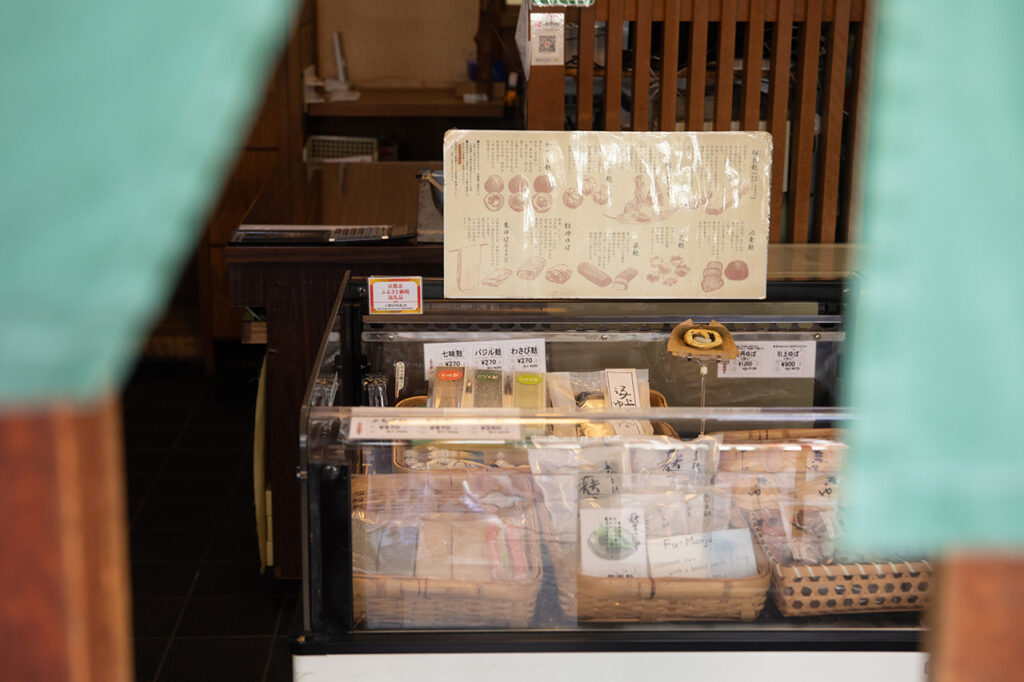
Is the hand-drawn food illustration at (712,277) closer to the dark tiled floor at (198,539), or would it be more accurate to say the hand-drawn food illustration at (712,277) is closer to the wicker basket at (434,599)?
the wicker basket at (434,599)

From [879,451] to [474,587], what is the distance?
4.36 feet

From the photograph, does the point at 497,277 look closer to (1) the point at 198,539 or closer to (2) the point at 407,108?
(1) the point at 198,539

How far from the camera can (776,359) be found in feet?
7.75

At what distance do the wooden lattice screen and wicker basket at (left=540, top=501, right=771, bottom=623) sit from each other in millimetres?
1807

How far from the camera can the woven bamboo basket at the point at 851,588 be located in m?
1.79

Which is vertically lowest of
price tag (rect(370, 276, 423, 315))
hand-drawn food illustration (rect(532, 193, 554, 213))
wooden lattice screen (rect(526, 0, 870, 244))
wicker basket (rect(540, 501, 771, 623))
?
wicker basket (rect(540, 501, 771, 623))

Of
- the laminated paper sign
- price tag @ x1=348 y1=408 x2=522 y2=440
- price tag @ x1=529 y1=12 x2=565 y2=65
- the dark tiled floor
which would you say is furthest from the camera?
price tag @ x1=529 y1=12 x2=565 y2=65

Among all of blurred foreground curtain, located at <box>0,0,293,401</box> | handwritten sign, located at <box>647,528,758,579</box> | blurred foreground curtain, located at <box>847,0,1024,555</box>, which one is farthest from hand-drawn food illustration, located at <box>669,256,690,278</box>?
blurred foreground curtain, located at <box>0,0,293,401</box>

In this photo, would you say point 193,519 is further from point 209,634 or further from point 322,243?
point 322,243

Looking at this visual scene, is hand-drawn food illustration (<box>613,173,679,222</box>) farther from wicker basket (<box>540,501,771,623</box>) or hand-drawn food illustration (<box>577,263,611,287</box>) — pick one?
wicker basket (<box>540,501,771,623</box>)

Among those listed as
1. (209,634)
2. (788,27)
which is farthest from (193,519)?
(788,27)

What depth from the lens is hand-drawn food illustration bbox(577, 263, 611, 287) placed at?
88.4 inches

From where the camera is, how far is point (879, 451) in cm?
51

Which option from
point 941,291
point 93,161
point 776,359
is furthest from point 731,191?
point 93,161
